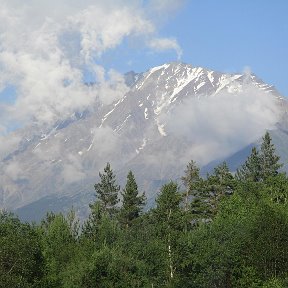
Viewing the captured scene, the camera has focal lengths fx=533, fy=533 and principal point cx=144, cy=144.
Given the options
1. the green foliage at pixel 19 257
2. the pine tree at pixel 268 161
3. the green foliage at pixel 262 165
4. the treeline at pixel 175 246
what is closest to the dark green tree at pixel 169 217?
the treeline at pixel 175 246

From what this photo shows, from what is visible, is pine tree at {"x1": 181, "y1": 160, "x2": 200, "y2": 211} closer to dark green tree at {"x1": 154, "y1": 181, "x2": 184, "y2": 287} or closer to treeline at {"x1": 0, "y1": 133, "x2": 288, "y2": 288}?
treeline at {"x1": 0, "y1": 133, "x2": 288, "y2": 288}

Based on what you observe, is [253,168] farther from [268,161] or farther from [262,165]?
[268,161]

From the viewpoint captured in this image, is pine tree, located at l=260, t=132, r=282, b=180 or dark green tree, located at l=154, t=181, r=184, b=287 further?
pine tree, located at l=260, t=132, r=282, b=180

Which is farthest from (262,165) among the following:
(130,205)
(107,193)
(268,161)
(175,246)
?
(175,246)

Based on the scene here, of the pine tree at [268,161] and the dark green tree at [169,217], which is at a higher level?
the pine tree at [268,161]

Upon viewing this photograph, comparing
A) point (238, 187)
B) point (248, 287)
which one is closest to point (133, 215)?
point (238, 187)

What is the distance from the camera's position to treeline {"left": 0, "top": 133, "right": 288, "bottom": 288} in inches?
2188

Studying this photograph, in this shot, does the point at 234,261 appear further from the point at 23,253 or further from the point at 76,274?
the point at 23,253

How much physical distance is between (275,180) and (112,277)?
1623 inches

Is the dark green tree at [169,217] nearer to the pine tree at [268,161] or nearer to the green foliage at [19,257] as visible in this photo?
the green foliage at [19,257]

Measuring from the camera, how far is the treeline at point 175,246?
55.6 metres

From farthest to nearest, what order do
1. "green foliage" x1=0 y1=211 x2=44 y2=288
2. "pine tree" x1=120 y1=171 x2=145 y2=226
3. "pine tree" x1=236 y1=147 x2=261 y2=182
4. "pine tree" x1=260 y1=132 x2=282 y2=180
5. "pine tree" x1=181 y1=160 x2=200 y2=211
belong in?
"pine tree" x1=236 y1=147 x2=261 y2=182
"pine tree" x1=260 y1=132 x2=282 y2=180
"pine tree" x1=120 y1=171 x2=145 y2=226
"pine tree" x1=181 y1=160 x2=200 y2=211
"green foliage" x1=0 y1=211 x2=44 y2=288

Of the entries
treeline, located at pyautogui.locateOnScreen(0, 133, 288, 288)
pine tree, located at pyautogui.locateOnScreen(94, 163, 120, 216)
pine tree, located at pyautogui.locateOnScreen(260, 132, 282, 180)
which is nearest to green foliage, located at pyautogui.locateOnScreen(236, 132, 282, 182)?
pine tree, located at pyautogui.locateOnScreen(260, 132, 282, 180)

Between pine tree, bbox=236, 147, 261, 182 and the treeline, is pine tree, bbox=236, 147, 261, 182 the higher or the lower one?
the higher one
